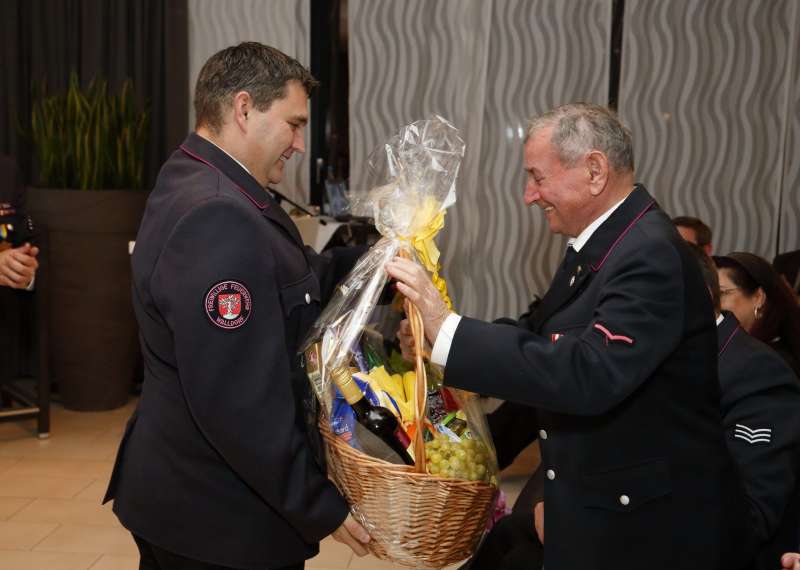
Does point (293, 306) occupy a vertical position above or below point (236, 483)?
above

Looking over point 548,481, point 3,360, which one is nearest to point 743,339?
point 548,481

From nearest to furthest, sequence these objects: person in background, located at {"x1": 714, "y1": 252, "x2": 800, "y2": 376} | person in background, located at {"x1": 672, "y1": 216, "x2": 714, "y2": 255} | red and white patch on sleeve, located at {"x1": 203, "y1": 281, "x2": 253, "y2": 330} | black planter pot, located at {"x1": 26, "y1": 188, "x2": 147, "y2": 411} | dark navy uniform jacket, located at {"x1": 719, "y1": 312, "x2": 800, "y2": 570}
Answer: red and white patch on sleeve, located at {"x1": 203, "y1": 281, "x2": 253, "y2": 330}
dark navy uniform jacket, located at {"x1": 719, "y1": 312, "x2": 800, "y2": 570}
person in background, located at {"x1": 714, "y1": 252, "x2": 800, "y2": 376}
person in background, located at {"x1": 672, "y1": 216, "x2": 714, "y2": 255}
black planter pot, located at {"x1": 26, "y1": 188, "x2": 147, "y2": 411}

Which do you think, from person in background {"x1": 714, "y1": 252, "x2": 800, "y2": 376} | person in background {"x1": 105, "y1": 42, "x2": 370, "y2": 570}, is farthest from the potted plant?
person in background {"x1": 105, "y1": 42, "x2": 370, "y2": 570}

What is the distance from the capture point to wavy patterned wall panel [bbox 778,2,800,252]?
207 inches

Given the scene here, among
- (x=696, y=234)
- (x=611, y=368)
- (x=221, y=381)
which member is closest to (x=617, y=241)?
(x=611, y=368)

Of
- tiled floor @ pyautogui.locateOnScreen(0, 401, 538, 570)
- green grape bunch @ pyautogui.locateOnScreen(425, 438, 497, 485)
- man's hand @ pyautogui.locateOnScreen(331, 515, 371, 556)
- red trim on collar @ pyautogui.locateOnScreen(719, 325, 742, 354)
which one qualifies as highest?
red trim on collar @ pyautogui.locateOnScreen(719, 325, 742, 354)

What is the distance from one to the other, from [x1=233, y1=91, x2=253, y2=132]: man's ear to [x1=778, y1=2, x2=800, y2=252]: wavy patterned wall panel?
14.7 ft

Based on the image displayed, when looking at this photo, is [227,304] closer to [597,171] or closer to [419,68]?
[597,171]

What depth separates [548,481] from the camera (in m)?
1.70

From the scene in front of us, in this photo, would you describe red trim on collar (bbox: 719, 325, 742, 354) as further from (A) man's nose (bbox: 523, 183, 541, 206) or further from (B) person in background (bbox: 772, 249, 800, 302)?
(B) person in background (bbox: 772, 249, 800, 302)

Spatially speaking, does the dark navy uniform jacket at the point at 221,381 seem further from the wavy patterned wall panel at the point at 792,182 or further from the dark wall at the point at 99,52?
the wavy patterned wall panel at the point at 792,182

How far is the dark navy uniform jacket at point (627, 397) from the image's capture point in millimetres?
1515

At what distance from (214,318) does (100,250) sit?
3618 mm

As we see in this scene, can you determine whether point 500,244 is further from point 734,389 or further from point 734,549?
point 734,549
